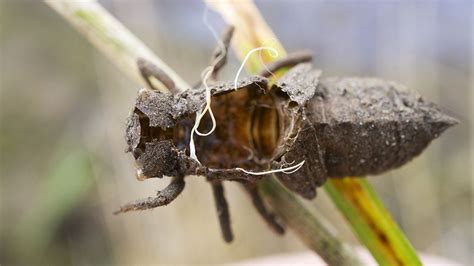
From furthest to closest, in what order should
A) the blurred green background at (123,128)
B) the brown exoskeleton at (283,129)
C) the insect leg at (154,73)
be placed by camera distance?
1. the blurred green background at (123,128)
2. the insect leg at (154,73)
3. the brown exoskeleton at (283,129)

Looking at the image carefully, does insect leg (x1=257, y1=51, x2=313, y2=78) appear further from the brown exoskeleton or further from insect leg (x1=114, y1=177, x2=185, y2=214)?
insect leg (x1=114, y1=177, x2=185, y2=214)

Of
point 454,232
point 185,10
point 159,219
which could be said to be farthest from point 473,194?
point 185,10

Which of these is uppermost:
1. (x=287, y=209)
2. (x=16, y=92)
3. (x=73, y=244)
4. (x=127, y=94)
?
(x=16, y=92)

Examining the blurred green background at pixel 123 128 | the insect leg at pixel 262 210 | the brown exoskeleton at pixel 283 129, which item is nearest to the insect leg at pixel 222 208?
the brown exoskeleton at pixel 283 129

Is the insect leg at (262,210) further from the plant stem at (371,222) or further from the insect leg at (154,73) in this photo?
the insect leg at (154,73)

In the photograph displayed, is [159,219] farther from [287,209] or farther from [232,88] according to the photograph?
[232,88]

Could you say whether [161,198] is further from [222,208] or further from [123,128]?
[123,128]
